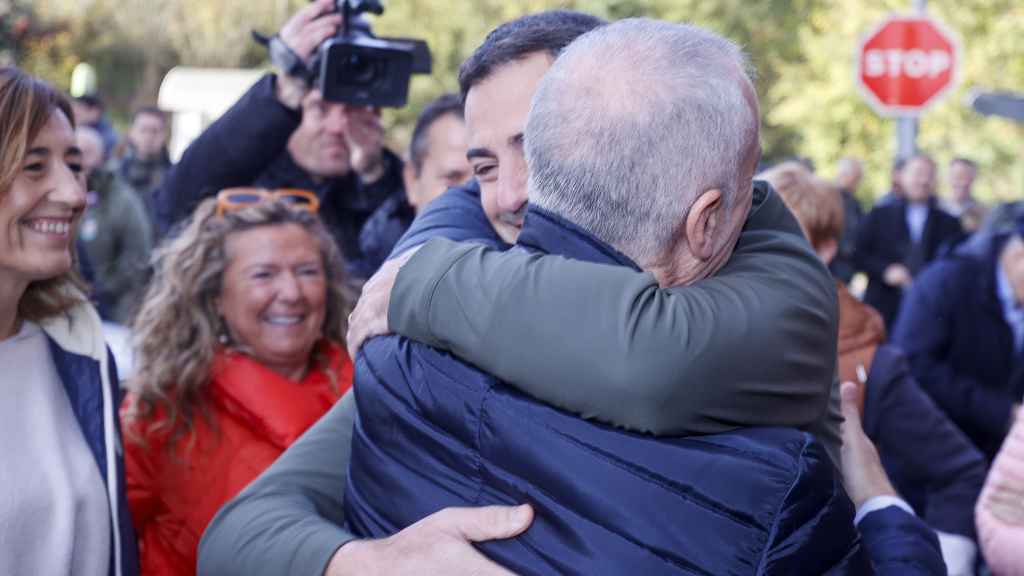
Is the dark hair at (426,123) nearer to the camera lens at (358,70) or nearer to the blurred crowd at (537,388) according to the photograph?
the camera lens at (358,70)

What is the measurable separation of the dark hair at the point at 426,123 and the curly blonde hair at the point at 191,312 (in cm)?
42

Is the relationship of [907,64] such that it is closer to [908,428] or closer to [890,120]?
[890,120]

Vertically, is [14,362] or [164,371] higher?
[14,362]

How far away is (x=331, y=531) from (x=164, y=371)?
1.77 meters

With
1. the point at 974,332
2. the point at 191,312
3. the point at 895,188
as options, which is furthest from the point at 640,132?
the point at 895,188

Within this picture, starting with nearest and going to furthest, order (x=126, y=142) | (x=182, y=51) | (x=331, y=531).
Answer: (x=331, y=531) < (x=126, y=142) < (x=182, y=51)

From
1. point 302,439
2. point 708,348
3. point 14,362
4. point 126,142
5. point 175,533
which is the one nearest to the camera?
point 708,348

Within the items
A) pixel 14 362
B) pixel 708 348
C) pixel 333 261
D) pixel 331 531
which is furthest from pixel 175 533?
pixel 708 348

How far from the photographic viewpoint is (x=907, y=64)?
1258 cm

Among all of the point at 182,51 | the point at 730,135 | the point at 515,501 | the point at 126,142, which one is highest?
the point at 730,135

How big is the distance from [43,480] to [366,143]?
7.57ft

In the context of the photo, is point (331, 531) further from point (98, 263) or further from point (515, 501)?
point (98, 263)

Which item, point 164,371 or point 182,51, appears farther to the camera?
point 182,51

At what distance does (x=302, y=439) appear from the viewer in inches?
84.8
